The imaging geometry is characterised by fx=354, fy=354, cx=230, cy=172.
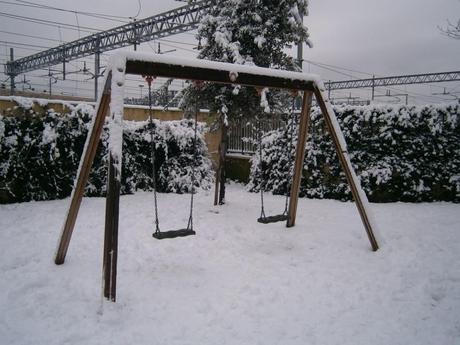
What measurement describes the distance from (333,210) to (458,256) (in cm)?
273

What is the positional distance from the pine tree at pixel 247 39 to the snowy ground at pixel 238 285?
2.20m

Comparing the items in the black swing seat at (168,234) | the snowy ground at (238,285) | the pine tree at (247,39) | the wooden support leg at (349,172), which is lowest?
the snowy ground at (238,285)

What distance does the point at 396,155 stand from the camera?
7.24 meters

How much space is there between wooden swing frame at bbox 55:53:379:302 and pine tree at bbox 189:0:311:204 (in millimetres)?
1742

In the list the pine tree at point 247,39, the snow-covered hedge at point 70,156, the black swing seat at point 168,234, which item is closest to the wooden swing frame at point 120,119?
the black swing seat at point 168,234

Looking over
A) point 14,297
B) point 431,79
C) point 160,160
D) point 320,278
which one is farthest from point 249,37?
point 431,79

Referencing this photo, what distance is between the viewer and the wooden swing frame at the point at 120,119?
3018 mm

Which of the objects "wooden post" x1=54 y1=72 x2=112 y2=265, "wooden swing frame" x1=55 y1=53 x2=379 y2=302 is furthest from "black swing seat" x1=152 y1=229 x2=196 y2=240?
"wooden post" x1=54 y1=72 x2=112 y2=265

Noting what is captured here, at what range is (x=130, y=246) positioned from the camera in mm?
4570

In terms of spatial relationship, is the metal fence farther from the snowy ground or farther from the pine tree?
the snowy ground

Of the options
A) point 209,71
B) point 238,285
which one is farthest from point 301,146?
Result: point 238,285

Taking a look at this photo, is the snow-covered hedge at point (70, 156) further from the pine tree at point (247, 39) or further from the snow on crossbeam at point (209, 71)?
the snow on crossbeam at point (209, 71)

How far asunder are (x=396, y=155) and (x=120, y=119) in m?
6.04

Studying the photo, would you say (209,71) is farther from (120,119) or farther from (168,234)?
(168,234)
